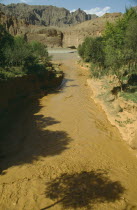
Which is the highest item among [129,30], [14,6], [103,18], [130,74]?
[14,6]

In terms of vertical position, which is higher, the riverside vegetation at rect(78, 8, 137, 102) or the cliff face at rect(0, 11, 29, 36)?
the cliff face at rect(0, 11, 29, 36)

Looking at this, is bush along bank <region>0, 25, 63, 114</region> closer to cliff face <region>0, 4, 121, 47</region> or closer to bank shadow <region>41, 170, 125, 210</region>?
bank shadow <region>41, 170, 125, 210</region>

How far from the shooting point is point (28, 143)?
12.3 meters

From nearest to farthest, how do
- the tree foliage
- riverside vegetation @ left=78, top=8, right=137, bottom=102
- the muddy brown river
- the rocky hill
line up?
the muddy brown river
riverside vegetation @ left=78, top=8, right=137, bottom=102
the tree foliage
the rocky hill

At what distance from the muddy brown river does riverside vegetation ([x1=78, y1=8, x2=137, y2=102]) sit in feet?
17.9

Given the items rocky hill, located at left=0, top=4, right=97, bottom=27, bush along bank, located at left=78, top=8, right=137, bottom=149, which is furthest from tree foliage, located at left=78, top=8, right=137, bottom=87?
rocky hill, located at left=0, top=4, right=97, bottom=27

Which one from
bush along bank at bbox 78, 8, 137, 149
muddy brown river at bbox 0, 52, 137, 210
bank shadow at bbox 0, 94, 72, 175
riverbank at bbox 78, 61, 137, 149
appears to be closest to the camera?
muddy brown river at bbox 0, 52, 137, 210

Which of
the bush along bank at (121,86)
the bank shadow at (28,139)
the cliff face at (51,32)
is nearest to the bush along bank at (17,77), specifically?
the bank shadow at (28,139)

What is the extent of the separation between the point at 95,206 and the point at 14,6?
20114cm

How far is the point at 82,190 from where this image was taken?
848 centimetres

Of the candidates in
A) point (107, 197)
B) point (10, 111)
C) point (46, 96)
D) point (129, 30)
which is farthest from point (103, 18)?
point (107, 197)

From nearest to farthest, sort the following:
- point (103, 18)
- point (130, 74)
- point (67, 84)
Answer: point (130, 74) < point (67, 84) < point (103, 18)

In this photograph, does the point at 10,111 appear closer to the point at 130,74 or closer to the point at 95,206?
the point at 95,206

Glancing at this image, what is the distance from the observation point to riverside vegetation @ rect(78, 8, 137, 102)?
61.4 feet
